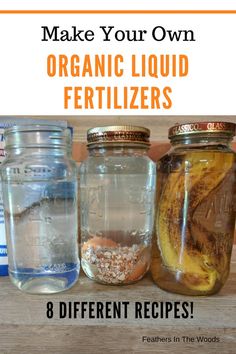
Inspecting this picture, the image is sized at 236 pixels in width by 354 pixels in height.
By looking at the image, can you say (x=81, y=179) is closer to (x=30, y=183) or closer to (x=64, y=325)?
(x=30, y=183)

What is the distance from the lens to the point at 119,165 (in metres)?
Answer: 0.48

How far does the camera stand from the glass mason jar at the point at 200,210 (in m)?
0.42

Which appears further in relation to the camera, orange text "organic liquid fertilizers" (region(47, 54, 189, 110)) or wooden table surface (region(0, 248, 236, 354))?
orange text "organic liquid fertilizers" (region(47, 54, 189, 110))

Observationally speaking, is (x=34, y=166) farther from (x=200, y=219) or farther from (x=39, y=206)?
(x=200, y=219)

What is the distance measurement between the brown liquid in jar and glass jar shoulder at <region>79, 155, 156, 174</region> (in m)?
0.06

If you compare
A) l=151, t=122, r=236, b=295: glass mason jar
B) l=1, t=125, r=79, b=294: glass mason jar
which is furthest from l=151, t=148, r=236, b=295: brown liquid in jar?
l=1, t=125, r=79, b=294: glass mason jar

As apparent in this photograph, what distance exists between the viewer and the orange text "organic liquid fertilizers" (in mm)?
596

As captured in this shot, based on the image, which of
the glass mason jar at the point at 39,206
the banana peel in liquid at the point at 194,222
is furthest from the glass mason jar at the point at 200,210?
the glass mason jar at the point at 39,206

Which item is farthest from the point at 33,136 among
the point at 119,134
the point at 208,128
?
the point at 208,128

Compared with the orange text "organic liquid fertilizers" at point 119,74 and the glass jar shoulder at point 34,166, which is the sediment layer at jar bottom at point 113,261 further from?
the orange text "organic liquid fertilizers" at point 119,74

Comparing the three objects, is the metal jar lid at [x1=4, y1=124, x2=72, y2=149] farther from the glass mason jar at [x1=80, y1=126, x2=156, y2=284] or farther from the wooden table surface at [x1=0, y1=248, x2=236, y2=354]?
the wooden table surface at [x1=0, y1=248, x2=236, y2=354]

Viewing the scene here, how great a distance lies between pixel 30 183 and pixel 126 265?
18 centimetres

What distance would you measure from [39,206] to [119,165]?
0.13m

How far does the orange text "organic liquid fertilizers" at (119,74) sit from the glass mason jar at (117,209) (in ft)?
0.56
